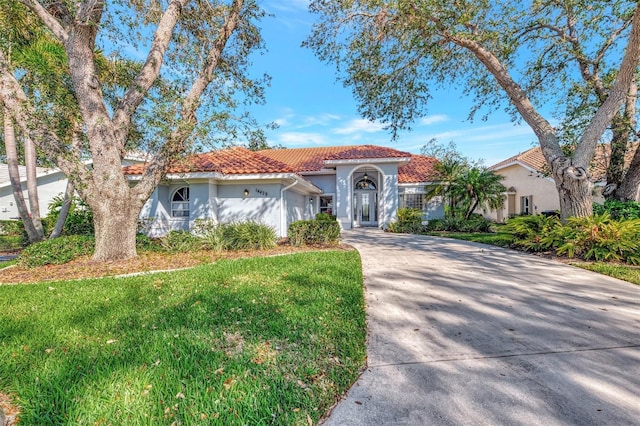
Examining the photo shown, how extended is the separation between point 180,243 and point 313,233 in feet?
15.8

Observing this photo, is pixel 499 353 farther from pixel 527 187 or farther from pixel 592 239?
pixel 527 187

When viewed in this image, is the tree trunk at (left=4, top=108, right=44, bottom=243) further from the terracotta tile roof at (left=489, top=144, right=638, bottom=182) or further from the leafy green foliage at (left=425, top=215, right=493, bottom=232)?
the terracotta tile roof at (left=489, top=144, right=638, bottom=182)

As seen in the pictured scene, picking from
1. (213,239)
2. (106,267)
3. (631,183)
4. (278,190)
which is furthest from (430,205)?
(106,267)

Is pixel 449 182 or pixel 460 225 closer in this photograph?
pixel 460 225

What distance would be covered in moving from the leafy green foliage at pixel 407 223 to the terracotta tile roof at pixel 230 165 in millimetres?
7711

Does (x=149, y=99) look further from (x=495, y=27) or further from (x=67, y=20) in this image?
(x=495, y=27)

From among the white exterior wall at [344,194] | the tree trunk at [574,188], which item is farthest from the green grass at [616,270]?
the white exterior wall at [344,194]

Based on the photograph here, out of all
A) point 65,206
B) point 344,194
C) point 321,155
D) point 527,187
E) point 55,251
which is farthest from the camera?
point 321,155

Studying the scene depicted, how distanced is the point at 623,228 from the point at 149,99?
14.1 m

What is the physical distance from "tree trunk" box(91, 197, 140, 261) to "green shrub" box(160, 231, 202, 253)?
1.67 m

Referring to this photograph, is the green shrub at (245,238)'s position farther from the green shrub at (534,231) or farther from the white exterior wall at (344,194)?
the green shrub at (534,231)

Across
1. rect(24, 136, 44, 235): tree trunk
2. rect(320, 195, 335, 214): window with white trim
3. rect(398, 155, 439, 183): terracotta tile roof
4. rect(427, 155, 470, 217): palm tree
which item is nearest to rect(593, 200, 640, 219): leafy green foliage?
rect(427, 155, 470, 217): palm tree

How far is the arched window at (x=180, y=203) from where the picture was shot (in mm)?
13900

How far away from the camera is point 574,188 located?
31.0 ft
